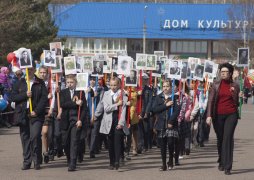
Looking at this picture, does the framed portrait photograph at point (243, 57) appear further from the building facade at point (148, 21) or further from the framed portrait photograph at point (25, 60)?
the building facade at point (148, 21)

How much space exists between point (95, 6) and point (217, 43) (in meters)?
15.7

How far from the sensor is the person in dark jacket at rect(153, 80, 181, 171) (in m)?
13.6

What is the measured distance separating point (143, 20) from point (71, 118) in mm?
75084

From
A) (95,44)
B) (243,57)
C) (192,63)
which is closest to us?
(192,63)

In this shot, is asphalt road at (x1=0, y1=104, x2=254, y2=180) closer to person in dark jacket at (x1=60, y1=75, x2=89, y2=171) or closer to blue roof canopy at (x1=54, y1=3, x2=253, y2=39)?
person in dark jacket at (x1=60, y1=75, x2=89, y2=171)

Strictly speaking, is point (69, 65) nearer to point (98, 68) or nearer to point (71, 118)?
point (98, 68)

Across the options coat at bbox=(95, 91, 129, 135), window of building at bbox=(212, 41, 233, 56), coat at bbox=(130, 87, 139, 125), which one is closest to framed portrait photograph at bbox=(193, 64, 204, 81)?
coat at bbox=(130, 87, 139, 125)

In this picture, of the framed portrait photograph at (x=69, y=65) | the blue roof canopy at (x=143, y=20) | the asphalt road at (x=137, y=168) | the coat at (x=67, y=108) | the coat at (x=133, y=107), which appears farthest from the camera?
the blue roof canopy at (x=143, y=20)

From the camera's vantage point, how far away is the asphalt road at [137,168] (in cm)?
1274

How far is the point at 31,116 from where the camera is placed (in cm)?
1354

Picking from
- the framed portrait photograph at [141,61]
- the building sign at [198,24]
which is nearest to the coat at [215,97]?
the framed portrait photograph at [141,61]

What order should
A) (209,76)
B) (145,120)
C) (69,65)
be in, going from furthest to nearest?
(209,76), (145,120), (69,65)

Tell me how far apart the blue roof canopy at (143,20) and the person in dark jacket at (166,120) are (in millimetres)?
74897

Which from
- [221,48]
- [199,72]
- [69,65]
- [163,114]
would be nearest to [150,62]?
[199,72]
